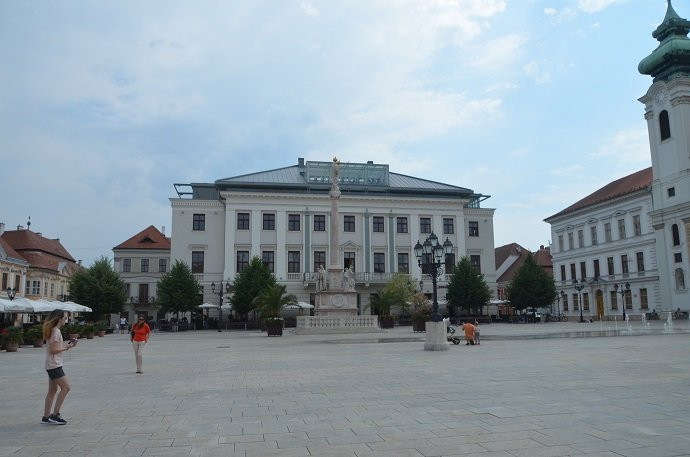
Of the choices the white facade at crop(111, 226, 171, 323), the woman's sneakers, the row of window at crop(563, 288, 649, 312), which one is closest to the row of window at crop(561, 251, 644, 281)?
the row of window at crop(563, 288, 649, 312)

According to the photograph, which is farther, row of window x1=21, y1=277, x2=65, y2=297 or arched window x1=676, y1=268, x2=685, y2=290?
row of window x1=21, y1=277, x2=65, y2=297

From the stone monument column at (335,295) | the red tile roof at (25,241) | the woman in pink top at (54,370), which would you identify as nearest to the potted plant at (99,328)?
the stone monument column at (335,295)

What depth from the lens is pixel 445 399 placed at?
8.82m

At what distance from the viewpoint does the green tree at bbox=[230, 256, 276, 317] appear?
4712 cm

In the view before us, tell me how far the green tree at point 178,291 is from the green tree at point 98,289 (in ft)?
11.5

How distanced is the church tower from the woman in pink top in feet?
170

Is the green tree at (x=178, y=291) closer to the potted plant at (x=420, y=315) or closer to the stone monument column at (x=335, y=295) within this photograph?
the stone monument column at (x=335, y=295)

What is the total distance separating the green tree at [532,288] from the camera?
55.1 m

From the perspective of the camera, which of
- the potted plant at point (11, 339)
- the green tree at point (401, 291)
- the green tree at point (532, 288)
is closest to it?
the potted plant at point (11, 339)

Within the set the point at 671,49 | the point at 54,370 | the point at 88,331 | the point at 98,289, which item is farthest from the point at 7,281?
the point at 671,49

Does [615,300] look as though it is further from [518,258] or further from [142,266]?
[142,266]

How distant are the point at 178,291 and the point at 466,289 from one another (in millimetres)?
26508

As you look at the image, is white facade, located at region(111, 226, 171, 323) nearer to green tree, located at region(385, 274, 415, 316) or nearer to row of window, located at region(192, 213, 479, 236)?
row of window, located at region(192, 213, 479, 236)

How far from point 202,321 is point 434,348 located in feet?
111
